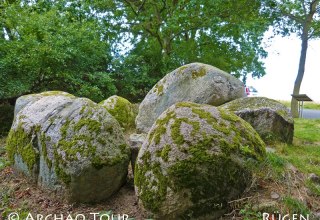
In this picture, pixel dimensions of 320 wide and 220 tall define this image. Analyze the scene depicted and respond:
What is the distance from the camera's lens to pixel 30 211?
3.91 m

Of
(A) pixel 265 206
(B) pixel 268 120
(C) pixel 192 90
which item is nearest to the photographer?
(A) pixel 265 206

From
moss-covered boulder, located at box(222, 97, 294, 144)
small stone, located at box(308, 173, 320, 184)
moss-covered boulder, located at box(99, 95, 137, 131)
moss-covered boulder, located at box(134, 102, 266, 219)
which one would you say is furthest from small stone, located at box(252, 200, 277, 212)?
moss-covered boulder, located at box(99, 95, 137, 131)

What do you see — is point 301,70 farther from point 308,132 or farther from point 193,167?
point 193,167

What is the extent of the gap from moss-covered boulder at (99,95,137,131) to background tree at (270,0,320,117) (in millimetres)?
7349

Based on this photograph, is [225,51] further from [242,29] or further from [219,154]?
[219,154]

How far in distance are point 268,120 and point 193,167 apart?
2.73 metres

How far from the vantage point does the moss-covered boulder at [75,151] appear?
3918 millimetres

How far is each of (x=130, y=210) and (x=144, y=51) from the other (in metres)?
8.28

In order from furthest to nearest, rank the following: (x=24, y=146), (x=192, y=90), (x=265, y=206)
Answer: (x=192, y=90)
(x=24, y=146)
(x=265, y=206)

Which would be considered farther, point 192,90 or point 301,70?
point 301,70

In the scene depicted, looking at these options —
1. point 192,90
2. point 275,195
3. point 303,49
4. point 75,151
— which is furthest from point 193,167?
point 303,49

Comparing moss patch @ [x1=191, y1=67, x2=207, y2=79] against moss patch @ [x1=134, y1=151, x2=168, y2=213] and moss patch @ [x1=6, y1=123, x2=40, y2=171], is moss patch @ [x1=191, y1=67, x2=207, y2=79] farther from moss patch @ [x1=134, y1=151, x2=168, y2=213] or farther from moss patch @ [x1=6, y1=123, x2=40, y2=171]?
moss patch @ [x1=6, y1=123, x2=40, y2=171]

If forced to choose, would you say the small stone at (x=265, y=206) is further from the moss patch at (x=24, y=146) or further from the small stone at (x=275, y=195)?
the moss patch at (x=24, y=146)

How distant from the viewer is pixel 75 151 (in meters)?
3.96
